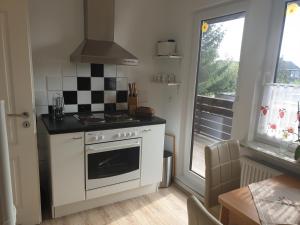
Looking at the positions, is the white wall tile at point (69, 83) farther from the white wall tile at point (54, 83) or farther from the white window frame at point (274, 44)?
the white window frame at point (274, 44)

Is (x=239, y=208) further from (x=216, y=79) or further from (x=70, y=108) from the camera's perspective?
(x=70, y=108)

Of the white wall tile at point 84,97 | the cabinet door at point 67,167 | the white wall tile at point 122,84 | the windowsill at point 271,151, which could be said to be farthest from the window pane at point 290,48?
the white wall tile at point 84,97

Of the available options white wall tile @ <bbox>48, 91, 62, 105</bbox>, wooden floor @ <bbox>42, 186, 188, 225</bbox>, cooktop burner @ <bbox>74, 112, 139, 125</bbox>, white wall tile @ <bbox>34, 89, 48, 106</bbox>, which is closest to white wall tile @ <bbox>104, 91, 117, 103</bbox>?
cooktop burner @ <bbox>74, 112, 139, 125</bbox>

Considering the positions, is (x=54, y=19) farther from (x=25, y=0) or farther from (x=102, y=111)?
(x=102, y=111)

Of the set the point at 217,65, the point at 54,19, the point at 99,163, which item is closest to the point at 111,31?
the point at 54,19

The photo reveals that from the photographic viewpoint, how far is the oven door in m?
2.14

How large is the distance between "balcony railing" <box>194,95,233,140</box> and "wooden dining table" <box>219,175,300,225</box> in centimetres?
94

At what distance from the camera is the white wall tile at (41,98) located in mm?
2314

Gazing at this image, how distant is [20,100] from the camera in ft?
5.82

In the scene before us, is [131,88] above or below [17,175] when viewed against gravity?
above

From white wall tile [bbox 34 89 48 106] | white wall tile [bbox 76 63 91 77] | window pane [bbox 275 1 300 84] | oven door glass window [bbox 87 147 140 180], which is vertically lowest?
Answer: oven door glass window [bbox 87 147 140 180]

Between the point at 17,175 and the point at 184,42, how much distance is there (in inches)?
83.9

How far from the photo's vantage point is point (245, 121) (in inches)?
79.0

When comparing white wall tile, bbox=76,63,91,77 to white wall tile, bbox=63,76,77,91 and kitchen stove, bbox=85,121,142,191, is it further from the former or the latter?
kitchen stove, bbox=85,121,142,191
